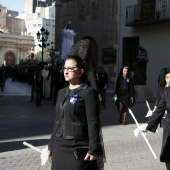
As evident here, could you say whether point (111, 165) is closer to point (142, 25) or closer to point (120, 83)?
point (120, 83)

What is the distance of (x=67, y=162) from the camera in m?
3.64

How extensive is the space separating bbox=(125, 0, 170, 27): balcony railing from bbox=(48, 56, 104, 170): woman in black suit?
1786 cm

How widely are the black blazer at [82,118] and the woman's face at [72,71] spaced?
0.41 ft

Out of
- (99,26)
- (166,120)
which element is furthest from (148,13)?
(166,120)

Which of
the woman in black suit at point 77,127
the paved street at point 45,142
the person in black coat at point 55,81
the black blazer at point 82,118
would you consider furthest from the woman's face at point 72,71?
the person in black coat at point 55,81

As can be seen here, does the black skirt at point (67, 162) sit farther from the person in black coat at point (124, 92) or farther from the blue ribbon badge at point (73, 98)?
the person in black coat at point (124, 92)

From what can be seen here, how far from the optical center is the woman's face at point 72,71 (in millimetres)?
3727

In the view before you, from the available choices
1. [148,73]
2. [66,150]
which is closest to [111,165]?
[66,150]

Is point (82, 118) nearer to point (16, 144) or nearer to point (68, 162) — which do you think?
point (68, 162)

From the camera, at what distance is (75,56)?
3801mm

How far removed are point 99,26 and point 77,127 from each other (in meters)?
23.1

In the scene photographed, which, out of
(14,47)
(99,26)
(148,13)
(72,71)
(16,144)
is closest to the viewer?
(72,71)

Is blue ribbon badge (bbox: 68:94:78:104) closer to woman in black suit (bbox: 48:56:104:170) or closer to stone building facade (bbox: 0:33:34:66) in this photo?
woman in black suit (bbox: 48:56:104:170)

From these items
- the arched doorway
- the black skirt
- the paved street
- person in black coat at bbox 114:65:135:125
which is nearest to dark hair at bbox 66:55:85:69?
the black skirt
